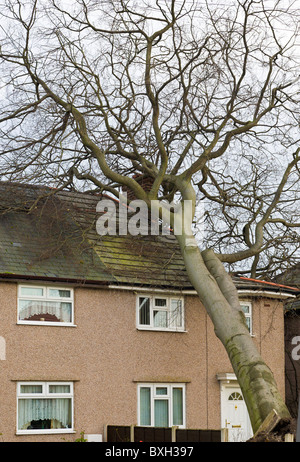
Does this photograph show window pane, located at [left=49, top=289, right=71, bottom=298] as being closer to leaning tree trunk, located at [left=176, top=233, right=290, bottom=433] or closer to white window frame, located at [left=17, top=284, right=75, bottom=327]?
white window frame, located at [left=17, top=284, right=75, bottom=327]

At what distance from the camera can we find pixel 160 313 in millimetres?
22859

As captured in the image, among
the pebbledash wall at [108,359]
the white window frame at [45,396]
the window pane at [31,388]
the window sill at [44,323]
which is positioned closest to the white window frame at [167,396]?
the pebbledash wall at [108,359]

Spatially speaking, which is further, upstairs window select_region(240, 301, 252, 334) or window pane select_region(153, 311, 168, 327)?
upstairs window select_region(240, 301, 252, 334)

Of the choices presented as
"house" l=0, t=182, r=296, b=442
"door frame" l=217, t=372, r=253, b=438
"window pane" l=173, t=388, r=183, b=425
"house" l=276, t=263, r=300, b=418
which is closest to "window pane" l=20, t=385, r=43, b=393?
"house" l=0, t=182, r=296, b=442

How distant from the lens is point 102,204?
25.8 m

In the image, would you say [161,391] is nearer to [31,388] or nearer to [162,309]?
[162,309]

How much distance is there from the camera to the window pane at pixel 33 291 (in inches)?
819

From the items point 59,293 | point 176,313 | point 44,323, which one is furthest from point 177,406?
point 59,293

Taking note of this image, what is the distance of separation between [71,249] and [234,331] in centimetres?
676

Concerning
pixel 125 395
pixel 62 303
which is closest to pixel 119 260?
pixel 62 303

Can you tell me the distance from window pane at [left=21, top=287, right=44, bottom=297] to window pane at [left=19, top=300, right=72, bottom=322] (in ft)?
0.65

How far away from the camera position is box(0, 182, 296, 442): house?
20.4 meters

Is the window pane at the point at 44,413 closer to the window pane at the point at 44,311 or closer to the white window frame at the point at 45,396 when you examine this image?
the white window frame at the point at 45,396

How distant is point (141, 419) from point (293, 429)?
8.09 m
